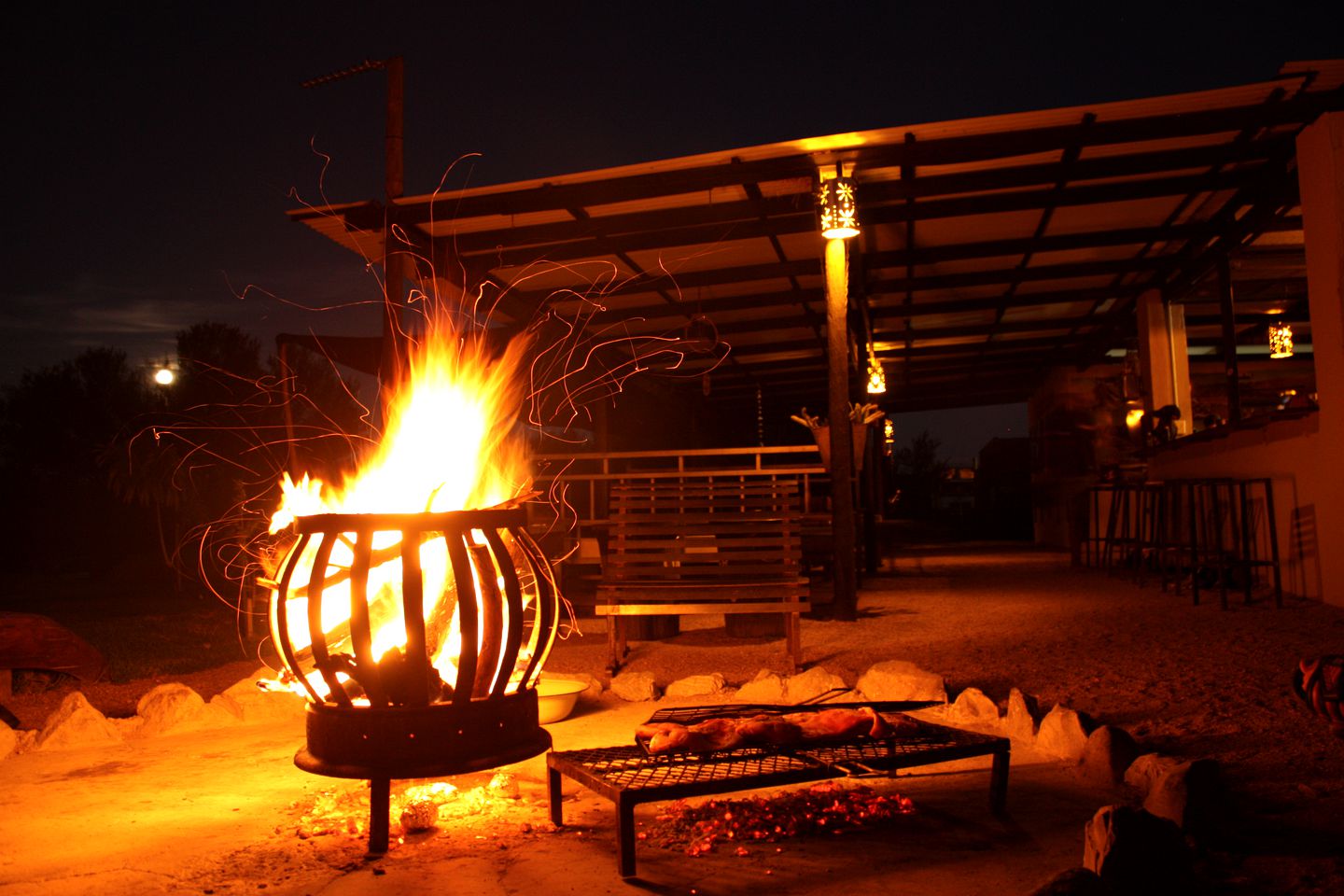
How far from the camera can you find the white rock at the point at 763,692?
17.1ft

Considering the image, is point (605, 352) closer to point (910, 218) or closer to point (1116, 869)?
point (910, 218)

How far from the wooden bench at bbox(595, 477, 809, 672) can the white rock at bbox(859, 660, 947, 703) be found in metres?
1.25

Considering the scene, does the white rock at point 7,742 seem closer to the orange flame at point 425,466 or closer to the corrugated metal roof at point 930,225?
the orange flame at point 425,466

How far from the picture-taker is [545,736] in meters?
3.52

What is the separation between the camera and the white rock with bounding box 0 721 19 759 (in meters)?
4.55

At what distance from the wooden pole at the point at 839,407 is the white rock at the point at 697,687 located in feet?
10.9

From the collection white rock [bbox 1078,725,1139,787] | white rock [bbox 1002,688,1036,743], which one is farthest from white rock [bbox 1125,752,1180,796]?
white rock [bbox 1002,688,1036,743]

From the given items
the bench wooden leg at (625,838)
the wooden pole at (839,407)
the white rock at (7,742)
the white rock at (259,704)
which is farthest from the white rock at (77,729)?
the wooden pole at (839,407)

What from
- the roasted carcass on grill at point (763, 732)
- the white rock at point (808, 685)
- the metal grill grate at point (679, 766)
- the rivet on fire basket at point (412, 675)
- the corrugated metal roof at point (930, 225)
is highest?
the corrugated metal roof at point (930, 225)

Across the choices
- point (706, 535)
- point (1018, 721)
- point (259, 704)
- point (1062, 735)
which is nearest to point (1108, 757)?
point (1062, 735)

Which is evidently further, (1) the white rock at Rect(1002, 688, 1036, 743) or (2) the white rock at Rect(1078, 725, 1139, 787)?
(1) the white rock at Rect(1002, 688, 1036, 743)

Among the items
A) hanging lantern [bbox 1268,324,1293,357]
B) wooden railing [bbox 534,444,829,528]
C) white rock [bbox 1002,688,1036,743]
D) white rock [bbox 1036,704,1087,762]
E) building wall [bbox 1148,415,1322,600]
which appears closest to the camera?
white rock [bbox 1036,704,1087,762]

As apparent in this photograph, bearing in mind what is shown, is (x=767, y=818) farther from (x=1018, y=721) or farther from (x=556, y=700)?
(x=556, y=700)

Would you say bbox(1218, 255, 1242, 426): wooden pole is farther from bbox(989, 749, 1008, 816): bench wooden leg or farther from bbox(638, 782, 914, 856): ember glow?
bbox(638, 782, 914, 856): ember glow
